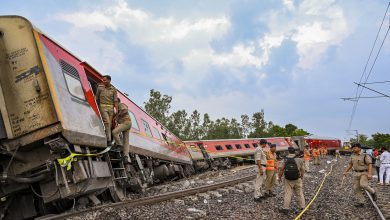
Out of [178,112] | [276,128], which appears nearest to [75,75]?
[178,112]

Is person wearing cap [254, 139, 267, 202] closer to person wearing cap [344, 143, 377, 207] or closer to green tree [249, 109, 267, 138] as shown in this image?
person wearing cap [344, 143, 377, 207]

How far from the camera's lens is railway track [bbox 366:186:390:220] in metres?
8.06

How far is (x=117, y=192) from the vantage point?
8305mm

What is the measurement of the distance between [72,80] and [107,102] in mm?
1076

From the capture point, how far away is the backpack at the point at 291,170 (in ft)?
27.7

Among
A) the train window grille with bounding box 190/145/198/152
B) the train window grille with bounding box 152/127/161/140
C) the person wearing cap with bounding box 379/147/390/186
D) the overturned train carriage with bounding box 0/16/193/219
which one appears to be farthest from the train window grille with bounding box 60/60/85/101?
the train window grille with bounding box 190/145/198/152

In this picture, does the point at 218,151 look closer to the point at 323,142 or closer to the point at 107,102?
the point at 107,102

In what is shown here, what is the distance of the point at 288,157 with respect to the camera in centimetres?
875

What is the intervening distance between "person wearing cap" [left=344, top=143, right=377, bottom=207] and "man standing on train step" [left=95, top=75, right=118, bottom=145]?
237 inches

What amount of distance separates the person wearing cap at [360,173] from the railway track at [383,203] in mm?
300

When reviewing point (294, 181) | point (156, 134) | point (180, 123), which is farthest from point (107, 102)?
point (180, 123)

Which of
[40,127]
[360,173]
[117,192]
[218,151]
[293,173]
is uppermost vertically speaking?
[40,127]

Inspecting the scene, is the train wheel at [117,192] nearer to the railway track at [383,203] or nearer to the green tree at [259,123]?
the railway track at [383,203]

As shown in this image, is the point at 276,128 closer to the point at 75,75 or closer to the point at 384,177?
the point at 384,177
